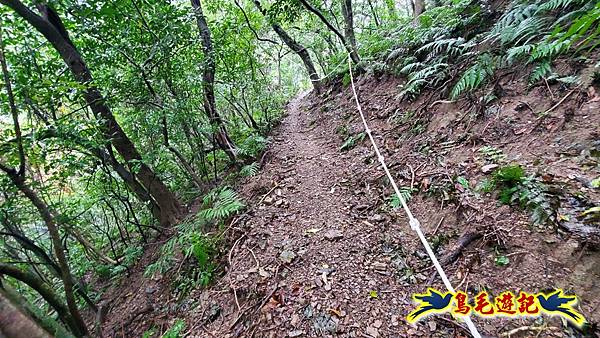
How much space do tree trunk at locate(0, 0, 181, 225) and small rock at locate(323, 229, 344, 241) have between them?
3.54m

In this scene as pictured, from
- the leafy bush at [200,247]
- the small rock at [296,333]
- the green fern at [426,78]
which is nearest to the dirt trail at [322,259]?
the small rock at [296,333]

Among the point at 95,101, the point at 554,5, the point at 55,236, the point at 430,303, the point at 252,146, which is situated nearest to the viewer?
the point at 430,303

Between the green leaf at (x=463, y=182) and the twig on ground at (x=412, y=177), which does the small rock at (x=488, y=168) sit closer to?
the green leaf at (x=463, y=182)

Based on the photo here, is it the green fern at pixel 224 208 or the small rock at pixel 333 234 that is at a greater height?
the green fern at pixel 224 208

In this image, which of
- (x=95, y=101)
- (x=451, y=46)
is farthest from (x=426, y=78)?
(x=95, y=101)

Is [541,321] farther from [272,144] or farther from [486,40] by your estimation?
[272,144]

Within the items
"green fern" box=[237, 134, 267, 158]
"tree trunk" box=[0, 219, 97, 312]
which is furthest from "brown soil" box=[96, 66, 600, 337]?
"green fern" box=[237, 134, 267, 158]

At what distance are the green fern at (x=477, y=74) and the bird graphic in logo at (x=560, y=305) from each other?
8.55ft

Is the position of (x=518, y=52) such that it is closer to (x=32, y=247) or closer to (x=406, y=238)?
(x=406, y=238)

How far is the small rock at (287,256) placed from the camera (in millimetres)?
3000

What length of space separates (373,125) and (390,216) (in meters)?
2.45

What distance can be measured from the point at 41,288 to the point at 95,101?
2.61m

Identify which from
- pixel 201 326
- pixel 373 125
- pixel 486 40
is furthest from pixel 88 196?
pixel 486 40

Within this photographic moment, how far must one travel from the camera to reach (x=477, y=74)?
349 cm
